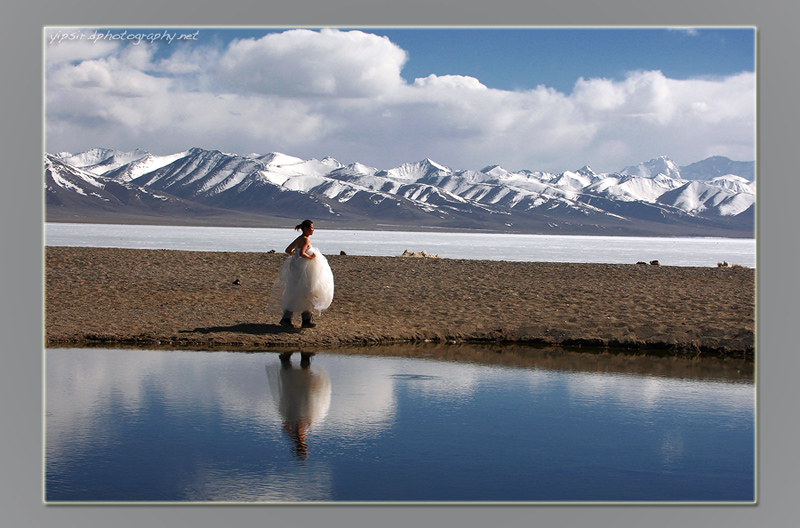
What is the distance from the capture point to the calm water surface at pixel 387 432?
579 centimetres

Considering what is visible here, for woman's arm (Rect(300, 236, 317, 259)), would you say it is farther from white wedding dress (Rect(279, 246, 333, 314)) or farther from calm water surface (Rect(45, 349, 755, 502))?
calm water surface (Rect(45, 349, 755, 502))

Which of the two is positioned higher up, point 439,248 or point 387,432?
point 439,248

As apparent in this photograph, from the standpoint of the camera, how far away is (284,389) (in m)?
8.89

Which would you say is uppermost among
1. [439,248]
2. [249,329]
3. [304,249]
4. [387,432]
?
[439,248]

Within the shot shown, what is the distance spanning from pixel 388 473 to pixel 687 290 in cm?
1507

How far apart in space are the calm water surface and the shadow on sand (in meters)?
1.86

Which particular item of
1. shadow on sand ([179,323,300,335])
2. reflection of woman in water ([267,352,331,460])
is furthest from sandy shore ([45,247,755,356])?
reflection of woman in water ([267,352,331,460])

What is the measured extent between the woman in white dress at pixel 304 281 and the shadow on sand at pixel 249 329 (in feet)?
0.94

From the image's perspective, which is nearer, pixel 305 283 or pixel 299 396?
pixel 299 396

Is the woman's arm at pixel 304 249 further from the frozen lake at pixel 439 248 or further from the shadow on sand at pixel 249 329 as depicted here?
the frozen lake at pixel 439 248

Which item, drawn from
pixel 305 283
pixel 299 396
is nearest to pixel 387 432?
pixel 299 396

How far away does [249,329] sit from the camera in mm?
12766

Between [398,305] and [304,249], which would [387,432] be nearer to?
[304,249]

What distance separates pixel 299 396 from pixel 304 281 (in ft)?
13.5
